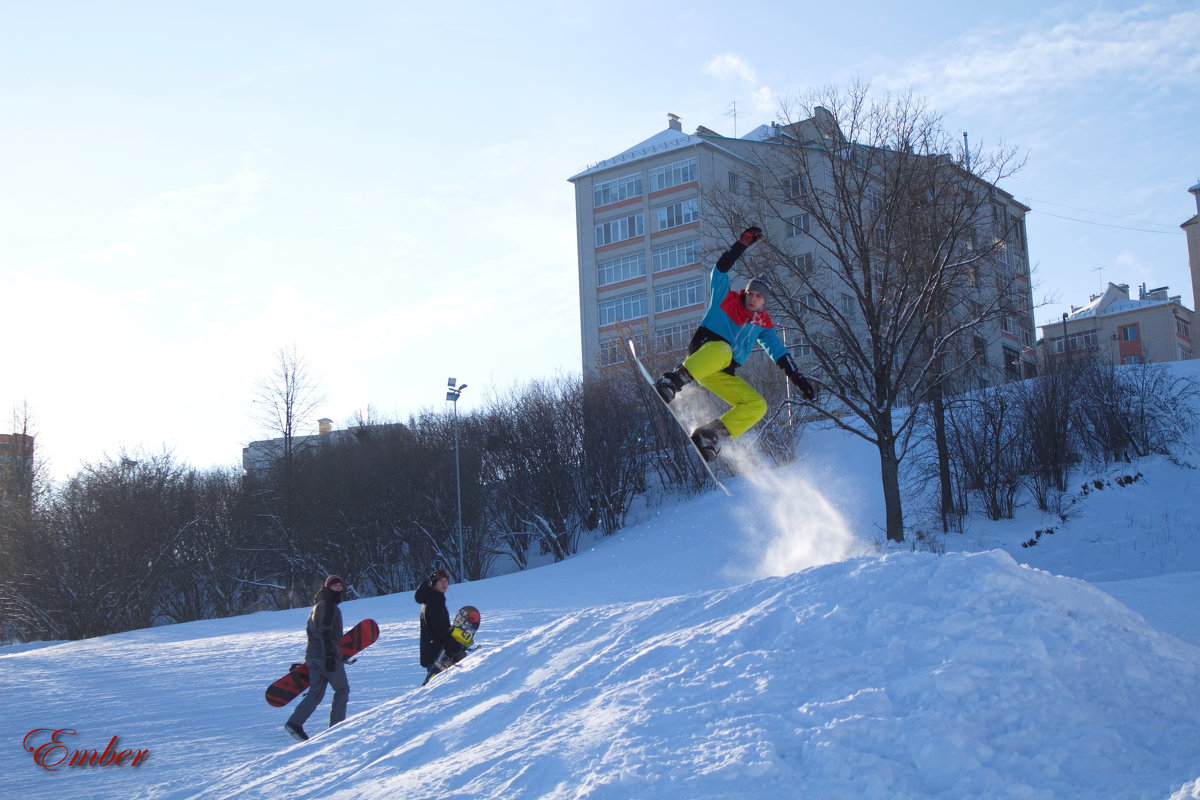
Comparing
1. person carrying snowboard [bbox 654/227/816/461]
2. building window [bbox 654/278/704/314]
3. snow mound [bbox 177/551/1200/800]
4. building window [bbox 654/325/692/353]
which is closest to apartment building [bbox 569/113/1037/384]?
building window [bbox 654/278/704/314]

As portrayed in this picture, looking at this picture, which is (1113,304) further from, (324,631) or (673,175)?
(324,631)

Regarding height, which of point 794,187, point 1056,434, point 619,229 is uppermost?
point 619,229

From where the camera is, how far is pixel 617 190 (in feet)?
193

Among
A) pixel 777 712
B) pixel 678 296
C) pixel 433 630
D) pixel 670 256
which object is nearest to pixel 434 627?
pixel 433 630

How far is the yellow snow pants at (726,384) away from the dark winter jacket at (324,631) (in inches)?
177

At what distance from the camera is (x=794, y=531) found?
25.8 metres

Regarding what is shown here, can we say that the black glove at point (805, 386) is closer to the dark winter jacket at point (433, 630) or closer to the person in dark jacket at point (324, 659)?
the dark winter jacket at point (433, 630)

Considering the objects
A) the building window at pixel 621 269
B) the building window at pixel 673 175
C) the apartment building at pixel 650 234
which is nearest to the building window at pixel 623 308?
the apartment building at pixel 650 234

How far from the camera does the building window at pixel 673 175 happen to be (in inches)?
2184

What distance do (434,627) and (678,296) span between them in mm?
46733

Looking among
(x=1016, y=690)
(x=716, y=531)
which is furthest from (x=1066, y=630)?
(x=716, y=531)

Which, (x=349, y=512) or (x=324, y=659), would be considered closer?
(x=324, y=659)

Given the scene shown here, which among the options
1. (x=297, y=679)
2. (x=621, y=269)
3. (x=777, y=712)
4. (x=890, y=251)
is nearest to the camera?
(x=777, y=712)

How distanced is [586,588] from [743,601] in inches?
628
